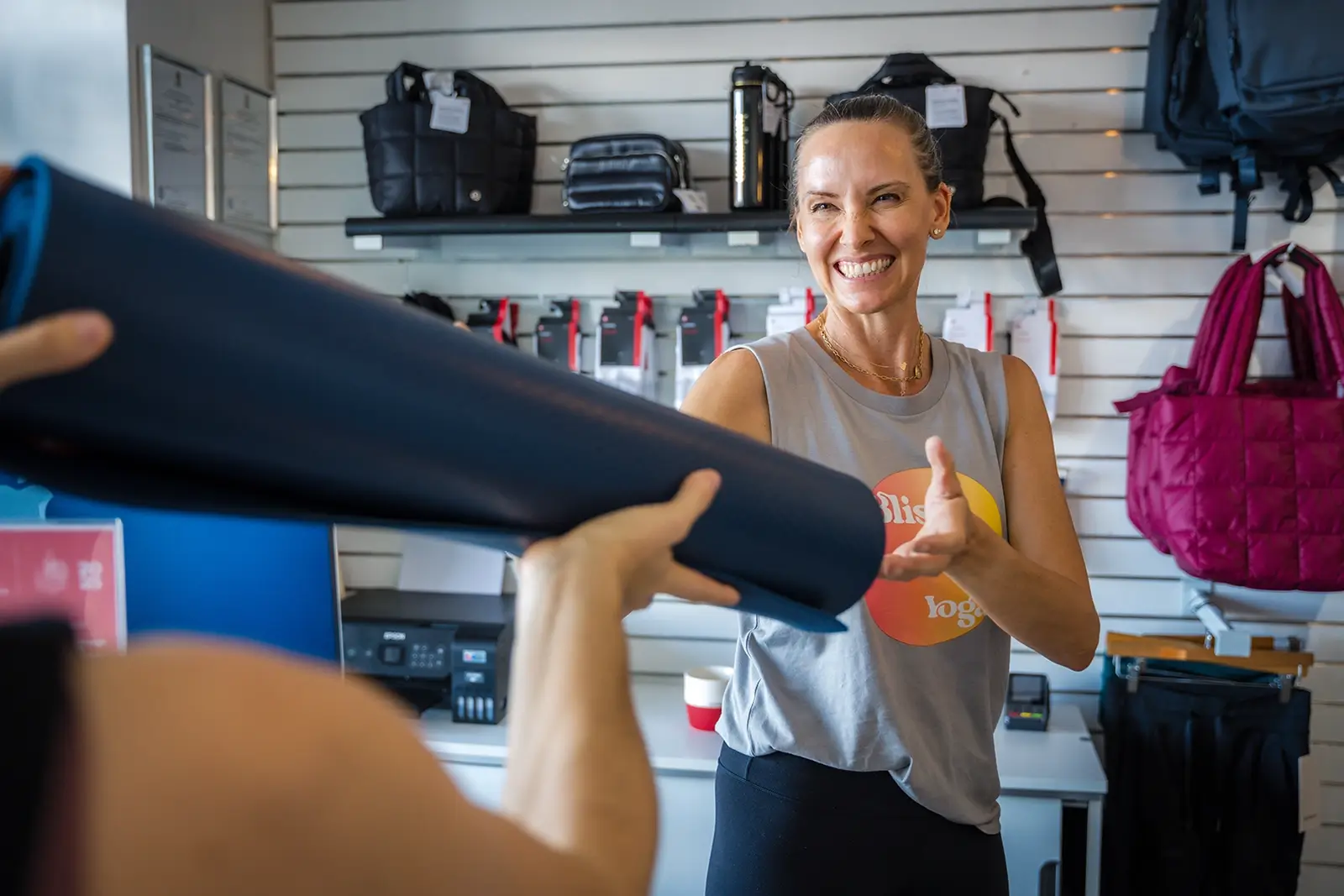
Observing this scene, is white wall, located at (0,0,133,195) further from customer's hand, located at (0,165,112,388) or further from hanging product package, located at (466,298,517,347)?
customer's hand, located at (0,165,112,388)

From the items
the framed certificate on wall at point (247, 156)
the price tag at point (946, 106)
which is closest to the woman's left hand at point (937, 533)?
the price tag at point (946, 106)

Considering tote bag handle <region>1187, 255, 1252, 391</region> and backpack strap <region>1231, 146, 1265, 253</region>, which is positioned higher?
backpack strap <region>1231, 146, 1265, 253</region>

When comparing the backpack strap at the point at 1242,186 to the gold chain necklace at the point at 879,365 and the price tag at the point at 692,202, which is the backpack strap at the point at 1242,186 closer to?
the price tag at the point at 692,202

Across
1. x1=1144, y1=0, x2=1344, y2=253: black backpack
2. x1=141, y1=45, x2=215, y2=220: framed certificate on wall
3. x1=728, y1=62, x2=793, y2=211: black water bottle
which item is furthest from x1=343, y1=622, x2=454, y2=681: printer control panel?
x1=1144, y1=0, x2=1344, y2=253: black backpack

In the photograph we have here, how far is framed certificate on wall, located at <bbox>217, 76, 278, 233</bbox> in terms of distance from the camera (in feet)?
11.0

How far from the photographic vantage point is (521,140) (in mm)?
3273

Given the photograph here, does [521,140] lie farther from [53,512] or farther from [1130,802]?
[1130,802]

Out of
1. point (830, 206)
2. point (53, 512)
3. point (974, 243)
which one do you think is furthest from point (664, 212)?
point (53, 512)

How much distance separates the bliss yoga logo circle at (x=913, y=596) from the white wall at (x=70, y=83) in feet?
7.92

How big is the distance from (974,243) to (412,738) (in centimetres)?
297

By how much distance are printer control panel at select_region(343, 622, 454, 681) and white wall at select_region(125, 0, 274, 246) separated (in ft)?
3.80

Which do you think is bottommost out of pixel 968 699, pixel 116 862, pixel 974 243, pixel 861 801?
pixel 861 801

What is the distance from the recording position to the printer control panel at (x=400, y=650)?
10.0 feet

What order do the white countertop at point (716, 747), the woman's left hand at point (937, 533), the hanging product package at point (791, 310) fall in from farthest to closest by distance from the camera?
the hanging product package at point (791, 310), the white countertop at point (716, 747), the woman's left hand at point (937, 533)
